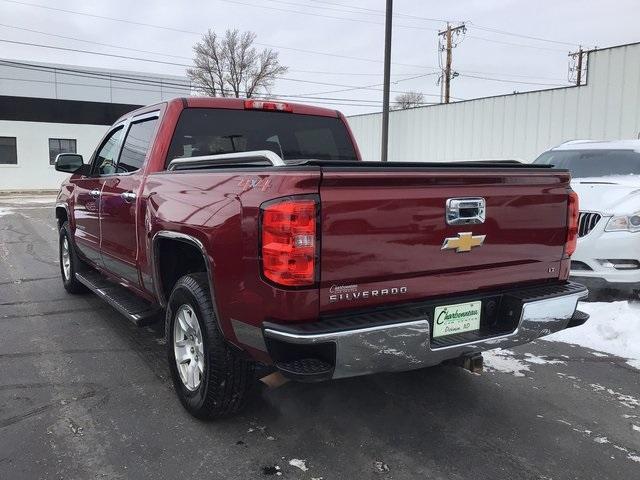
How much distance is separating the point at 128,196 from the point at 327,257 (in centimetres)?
229

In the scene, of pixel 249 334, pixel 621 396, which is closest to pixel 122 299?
pixel 249 334

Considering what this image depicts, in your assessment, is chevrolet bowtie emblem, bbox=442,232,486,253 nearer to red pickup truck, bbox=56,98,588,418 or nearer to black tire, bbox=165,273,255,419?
red pickup truck, bbox=56,98,588,418

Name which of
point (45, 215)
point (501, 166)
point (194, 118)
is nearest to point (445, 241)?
point (501, 166)

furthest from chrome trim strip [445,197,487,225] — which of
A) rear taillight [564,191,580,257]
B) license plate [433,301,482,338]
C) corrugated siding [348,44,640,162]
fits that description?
corrugated siding [348,44,640,162]

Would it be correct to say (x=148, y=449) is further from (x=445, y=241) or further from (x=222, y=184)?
(x=445, y=241)

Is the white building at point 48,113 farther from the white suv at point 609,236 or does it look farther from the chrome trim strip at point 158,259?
the chrome trim strip at point 158,259

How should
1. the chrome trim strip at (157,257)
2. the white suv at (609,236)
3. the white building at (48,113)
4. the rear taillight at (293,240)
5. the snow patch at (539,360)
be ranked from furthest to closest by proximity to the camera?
the white building at (48,113)
the white suv at (609,236)
the snow patch at (539,360)
the chrome trim strip at (157,257)
the rear taillight at (293,240)

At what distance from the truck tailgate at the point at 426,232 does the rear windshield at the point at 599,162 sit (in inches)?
179

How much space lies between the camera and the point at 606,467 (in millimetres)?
2994

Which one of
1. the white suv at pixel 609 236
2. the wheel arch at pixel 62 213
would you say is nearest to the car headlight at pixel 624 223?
the white suv at pixel 609 236

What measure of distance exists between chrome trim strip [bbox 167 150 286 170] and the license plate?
1.16 metres

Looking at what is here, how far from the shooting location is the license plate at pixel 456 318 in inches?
117

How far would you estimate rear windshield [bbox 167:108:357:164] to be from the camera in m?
4.25

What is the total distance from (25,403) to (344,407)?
210cm
